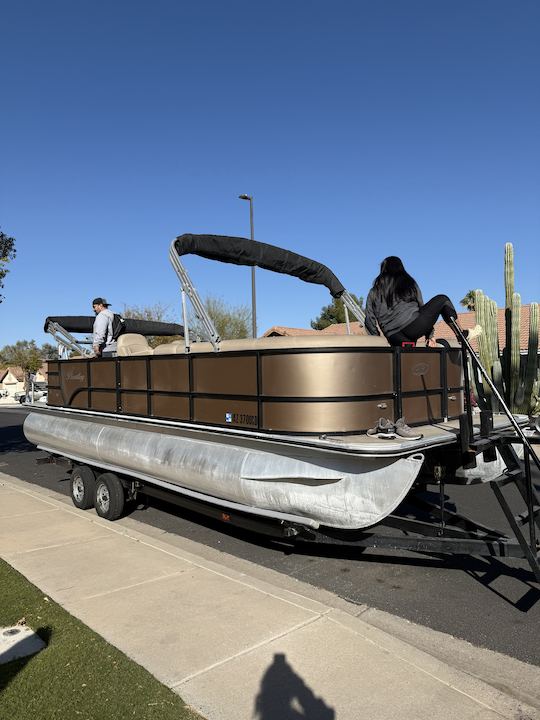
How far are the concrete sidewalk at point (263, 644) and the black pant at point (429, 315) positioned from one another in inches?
91.1

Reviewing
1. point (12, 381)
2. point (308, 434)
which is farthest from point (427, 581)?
point (12, 381)

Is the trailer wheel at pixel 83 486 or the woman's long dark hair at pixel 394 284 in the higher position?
the woman's long dark hair at pixel 394 284

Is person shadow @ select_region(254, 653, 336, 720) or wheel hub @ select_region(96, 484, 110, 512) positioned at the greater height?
wheel hub @ select_region(96, 484, 110, 512)

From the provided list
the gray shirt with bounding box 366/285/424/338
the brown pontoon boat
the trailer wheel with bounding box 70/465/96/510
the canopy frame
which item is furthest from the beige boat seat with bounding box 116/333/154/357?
the gray shirt with bounding box 366/285/424/338

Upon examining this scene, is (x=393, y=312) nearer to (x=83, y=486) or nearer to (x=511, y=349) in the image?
(x=83, y=486)

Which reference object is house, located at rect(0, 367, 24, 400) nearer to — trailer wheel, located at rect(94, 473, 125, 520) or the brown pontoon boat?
trailer wheel, located at rect(94, 473, 125, 520)

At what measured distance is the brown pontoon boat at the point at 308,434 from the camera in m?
4.22

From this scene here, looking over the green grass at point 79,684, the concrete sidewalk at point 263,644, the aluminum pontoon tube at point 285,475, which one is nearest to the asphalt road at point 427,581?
the concrete sidewalk at point 263,644

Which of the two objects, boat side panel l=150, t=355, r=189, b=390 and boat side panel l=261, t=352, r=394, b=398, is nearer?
boat side panel l=261, t=352, r=394, b=398

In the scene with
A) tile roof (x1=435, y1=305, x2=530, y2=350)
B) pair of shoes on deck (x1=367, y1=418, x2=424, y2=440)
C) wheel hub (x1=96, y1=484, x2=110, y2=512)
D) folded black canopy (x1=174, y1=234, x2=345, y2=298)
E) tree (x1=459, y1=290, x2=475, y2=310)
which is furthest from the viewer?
tree (x1=459, y1=290, x2=475, y2=310)

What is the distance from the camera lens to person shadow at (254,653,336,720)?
2910mm

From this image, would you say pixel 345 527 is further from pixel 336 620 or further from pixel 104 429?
pixel 104 429

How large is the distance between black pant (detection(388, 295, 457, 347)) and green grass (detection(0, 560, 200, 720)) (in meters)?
3.27

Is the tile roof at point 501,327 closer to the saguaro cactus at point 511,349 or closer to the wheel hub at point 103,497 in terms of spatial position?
the saguaro cactus at point 511,349
